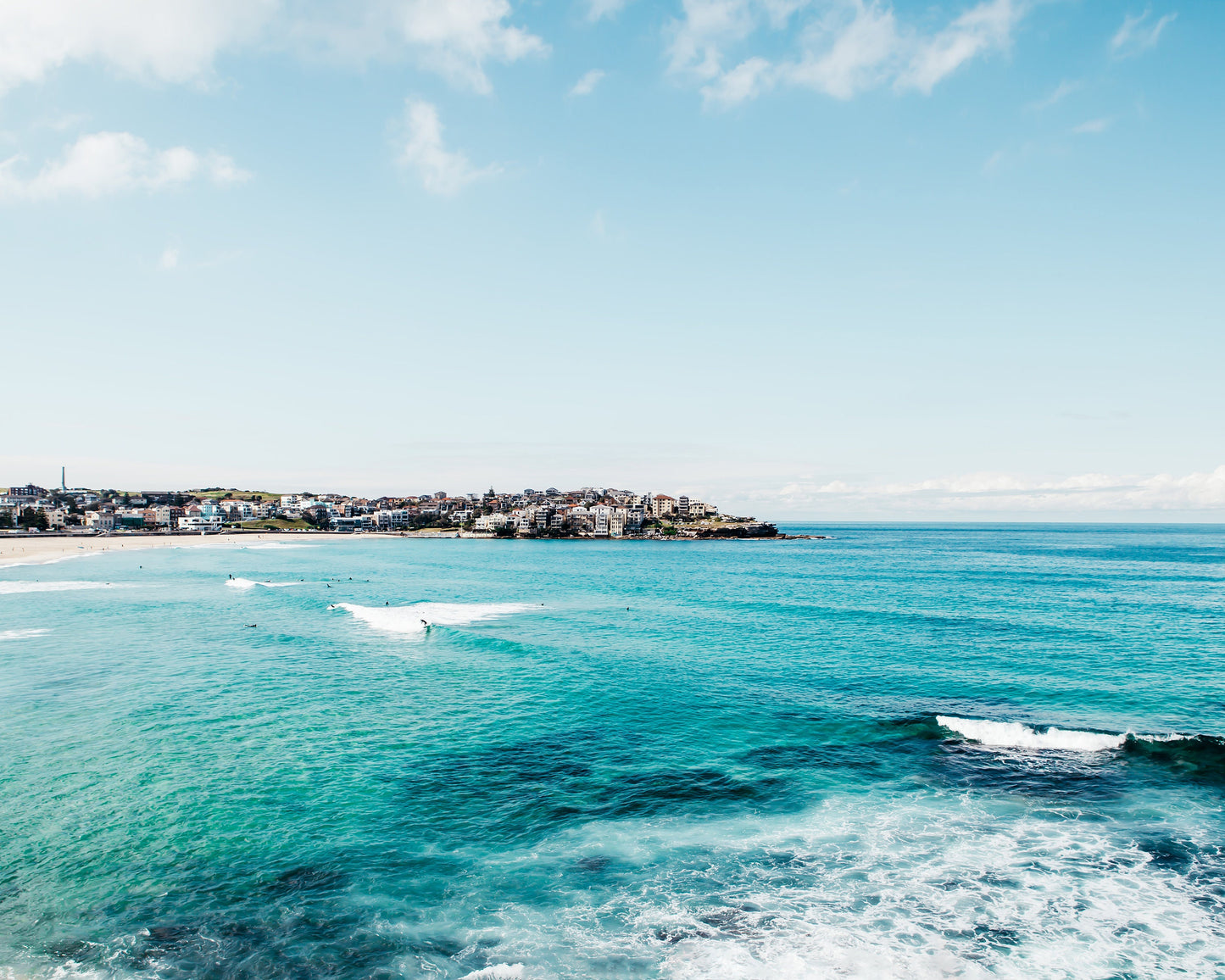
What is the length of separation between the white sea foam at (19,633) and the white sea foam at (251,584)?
28213 mm

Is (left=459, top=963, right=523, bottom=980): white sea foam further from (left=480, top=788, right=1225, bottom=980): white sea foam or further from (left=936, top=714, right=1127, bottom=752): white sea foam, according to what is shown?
(left=936, top=714, right=1127, bottom=752): white sea foam

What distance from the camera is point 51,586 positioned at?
73.8 metres

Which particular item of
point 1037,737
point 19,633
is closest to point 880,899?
point 1037,737

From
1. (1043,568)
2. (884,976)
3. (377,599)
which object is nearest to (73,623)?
(377,599)

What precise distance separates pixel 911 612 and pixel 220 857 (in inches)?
2119

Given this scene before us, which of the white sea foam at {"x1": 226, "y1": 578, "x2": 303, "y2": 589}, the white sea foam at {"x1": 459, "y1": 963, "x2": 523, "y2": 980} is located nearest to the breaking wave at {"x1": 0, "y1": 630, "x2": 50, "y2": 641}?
the white sea foam at {"x1": 226, "y1": 578, "x2": 303, "y2": 589}

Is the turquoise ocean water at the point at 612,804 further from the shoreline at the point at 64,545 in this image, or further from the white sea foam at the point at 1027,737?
the shoreline at the point at 64,545

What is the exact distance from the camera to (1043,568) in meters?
98.5

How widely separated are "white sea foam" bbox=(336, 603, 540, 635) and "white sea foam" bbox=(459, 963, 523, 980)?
122 ft

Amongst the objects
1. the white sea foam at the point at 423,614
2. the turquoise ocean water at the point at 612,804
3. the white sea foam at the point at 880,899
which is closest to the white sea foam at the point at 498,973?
the turquoise ocean water at the point at 612,804

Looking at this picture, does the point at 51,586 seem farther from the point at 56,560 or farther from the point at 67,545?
the point at 67,545

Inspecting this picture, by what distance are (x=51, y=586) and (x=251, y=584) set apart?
66.4 ft

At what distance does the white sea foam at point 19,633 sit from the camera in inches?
1752

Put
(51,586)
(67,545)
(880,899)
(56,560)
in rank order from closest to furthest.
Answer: (880,899) < (51,586) < (56,560) < (67,545)
